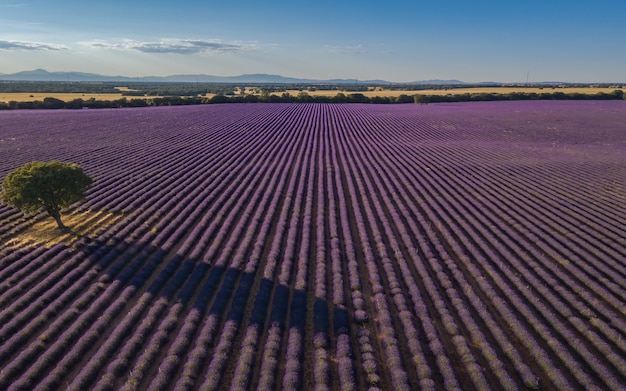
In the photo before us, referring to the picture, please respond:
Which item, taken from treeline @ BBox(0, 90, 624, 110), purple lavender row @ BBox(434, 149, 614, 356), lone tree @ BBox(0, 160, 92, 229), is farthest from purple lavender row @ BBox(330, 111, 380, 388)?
treeline @ BBox(0, 90, 624, 110)

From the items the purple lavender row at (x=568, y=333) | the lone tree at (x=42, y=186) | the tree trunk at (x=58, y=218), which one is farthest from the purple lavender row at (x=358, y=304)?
the tree trunk at (x=58, y=218)

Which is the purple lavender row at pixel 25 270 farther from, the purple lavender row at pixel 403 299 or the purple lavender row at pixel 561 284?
the purple lavender row at pixel 561 284

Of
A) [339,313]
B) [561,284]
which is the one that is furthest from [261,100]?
[339,313]

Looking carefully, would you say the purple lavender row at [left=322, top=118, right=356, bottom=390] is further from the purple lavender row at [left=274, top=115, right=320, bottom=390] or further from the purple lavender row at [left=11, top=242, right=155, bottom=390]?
the purple lavender row at [left=11, top=242, right=155, bottom=390]

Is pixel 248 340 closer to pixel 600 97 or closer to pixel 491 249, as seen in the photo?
pixel 491 249

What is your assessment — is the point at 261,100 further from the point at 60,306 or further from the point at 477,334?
the point at 477,334
